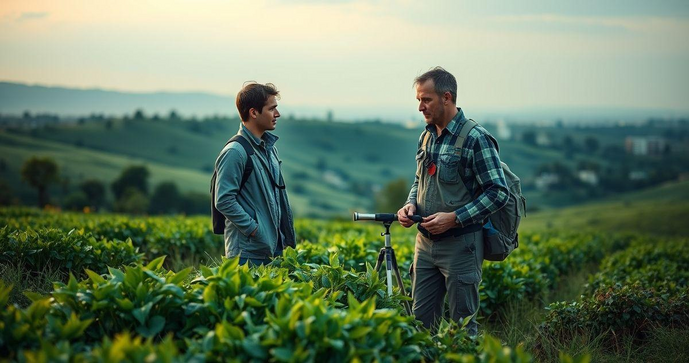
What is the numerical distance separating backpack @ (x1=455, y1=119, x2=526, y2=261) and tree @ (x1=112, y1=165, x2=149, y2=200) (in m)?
84.3

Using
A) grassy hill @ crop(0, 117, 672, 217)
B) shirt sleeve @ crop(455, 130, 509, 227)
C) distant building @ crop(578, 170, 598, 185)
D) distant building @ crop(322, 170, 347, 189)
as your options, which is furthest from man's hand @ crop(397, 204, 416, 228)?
distant building @ crop(578, 170, 598, 185)

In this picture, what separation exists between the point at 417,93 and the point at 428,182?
0.84 m

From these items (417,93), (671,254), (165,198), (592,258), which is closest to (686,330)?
(417,93)

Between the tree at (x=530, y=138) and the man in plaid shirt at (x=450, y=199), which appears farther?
the tree at (x=530, y=138)

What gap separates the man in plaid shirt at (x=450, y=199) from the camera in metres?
5.15

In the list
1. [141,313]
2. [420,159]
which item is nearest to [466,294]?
[420,159]

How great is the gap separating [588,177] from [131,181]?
99.8m

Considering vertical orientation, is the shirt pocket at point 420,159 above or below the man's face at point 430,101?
below

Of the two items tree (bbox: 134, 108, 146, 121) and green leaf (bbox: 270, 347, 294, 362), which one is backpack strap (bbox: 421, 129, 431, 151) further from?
tree (bbox: 134, 108, 146, 121)

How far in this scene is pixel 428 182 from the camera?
18.1 feet

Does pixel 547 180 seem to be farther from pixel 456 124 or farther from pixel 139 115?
pixel 456 124

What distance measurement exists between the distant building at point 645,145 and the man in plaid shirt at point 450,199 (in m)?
169

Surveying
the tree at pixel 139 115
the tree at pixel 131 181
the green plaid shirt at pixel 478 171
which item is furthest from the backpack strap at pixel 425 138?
the tree at pixel 139 115

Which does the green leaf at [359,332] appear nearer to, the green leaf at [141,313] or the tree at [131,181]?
the green leaf at [141,313]
